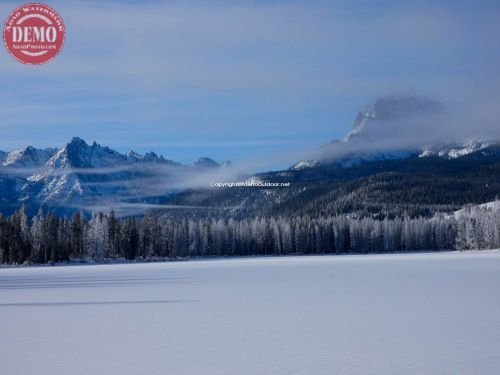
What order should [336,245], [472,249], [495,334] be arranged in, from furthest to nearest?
[336,245] < [472,249] < [495,334]

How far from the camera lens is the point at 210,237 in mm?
135125

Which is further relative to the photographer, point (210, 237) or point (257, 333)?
point (210, 237)

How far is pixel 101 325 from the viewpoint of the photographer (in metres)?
21.0

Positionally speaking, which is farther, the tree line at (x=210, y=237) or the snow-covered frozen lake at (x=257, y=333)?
the tree line at (x=210, y=237)

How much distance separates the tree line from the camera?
9738 cm

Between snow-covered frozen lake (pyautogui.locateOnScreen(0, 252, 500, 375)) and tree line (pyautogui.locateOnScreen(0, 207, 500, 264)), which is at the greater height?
tree line (pyautogui.locateOnScreen(0, 207, 500, 264))

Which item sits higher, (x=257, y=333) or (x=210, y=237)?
(x=210, y=237)

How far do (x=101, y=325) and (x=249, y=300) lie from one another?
8.98m

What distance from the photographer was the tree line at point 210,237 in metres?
97.4

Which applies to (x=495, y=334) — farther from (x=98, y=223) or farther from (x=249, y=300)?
(x=98, y=223)

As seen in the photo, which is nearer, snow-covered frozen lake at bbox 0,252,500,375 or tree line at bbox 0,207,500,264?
snow-covered frozen lake at bbox 0,252,500,375

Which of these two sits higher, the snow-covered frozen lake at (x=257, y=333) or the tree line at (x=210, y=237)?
the tree line at (x=210, y=237)

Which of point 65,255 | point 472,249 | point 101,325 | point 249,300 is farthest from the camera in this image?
point 472,249

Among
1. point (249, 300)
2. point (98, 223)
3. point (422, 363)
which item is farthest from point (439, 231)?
point (422, 363)
